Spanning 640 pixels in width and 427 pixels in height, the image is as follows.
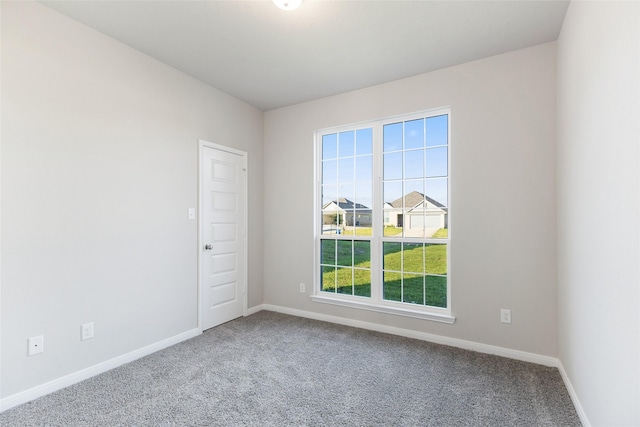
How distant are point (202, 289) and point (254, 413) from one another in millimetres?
1682

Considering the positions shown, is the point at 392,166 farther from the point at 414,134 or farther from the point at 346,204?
the point at 346,204

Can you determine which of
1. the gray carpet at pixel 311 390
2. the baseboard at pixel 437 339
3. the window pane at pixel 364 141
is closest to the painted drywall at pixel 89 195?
the gray carpet at pixel 311 390

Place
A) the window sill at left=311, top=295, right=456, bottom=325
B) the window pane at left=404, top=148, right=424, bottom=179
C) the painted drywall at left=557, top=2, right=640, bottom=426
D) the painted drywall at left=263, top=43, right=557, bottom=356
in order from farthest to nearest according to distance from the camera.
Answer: the window pane at left=404, top=148, right=424, bottom=179, the window sill at left=311, top=295, right=456, bottom=325, the painted drywall at left=263, top=43, right=557, bottom=356, the painted drywall at left=557, top=2, right=640, bottom=426

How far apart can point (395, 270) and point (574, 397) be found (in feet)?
5.53

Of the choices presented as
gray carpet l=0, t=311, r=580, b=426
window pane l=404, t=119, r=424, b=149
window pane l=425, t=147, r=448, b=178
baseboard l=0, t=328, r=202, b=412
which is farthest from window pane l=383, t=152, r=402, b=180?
baseboard l=0, t=328, r=202, b=412

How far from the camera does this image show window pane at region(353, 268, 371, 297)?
3.52 m

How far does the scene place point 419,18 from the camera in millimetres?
2262

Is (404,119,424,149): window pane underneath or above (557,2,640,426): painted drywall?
above

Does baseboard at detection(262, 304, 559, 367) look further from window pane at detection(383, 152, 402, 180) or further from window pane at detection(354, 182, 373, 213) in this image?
window pane at detection(383, 152, 402, 180)

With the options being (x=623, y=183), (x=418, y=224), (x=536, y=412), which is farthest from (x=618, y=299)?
(x=418, y=224)

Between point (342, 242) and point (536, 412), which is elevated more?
point (342, 242)

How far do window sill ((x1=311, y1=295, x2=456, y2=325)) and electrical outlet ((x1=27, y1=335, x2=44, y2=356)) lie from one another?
8.15 feet

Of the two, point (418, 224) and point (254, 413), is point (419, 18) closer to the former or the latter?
point (418, 224)

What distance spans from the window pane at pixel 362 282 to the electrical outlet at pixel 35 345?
2775 millimetres
